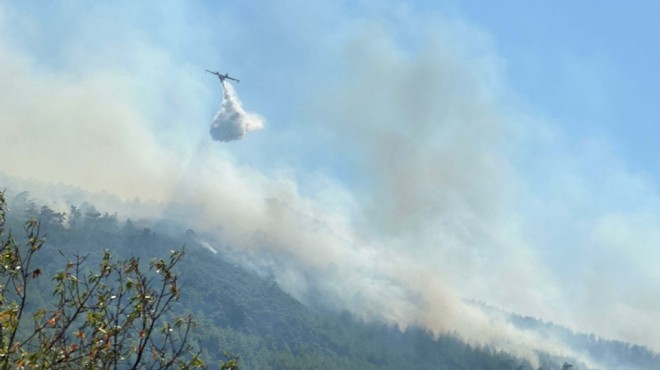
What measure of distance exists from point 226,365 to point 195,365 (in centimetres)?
190

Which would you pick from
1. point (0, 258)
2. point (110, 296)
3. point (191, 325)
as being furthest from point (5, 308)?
point (191, 325)

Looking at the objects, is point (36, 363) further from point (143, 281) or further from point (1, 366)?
point (143, 281)

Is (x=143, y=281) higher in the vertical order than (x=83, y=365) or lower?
higher

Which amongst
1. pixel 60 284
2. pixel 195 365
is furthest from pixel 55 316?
pixel 195 365

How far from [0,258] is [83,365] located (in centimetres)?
621

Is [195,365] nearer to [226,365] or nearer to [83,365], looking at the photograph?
[226,365]

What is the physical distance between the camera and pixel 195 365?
3316 cm

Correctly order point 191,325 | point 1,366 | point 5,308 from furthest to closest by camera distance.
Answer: point 191,325 → point 5,308 → point 1,366

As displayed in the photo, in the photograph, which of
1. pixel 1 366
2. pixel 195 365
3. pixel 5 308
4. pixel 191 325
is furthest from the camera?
pixel 191 325

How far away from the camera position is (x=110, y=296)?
120 feet

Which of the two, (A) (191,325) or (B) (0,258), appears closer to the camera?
(B) (0,258)

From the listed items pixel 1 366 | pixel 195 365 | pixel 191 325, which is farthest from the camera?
pixel 191 325

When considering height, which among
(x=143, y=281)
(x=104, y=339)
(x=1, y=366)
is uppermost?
(x=143, y=281)

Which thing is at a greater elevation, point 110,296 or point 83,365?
point 110,296
